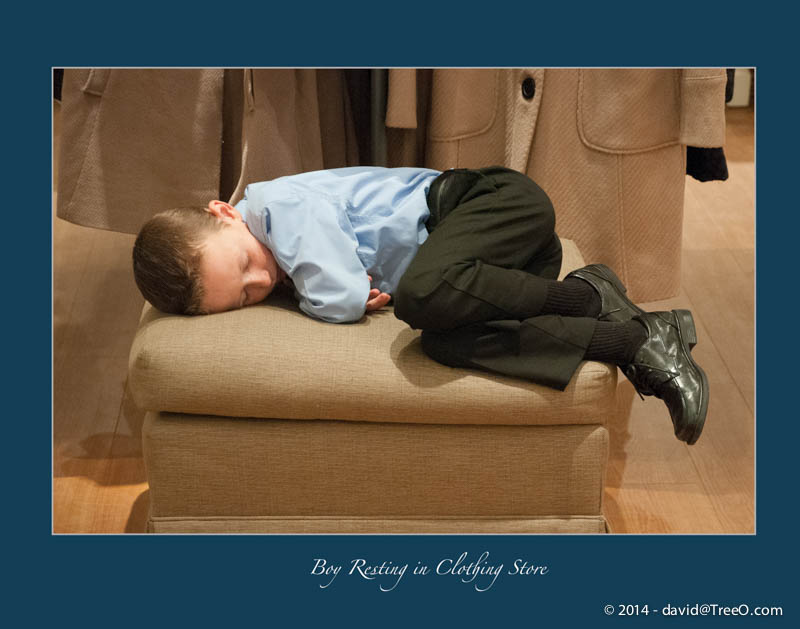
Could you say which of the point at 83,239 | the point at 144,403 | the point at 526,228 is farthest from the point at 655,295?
the point at 83,239

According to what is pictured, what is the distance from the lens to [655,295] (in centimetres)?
218

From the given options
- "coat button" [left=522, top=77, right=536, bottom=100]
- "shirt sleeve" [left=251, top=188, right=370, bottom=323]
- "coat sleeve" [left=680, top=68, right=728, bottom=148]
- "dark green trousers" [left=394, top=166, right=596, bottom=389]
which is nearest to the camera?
"dark green trousers" [left=394, top=166, right=596, bottom=389]

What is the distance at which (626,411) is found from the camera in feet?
7.35

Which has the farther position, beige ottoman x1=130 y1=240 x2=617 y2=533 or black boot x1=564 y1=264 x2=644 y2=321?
black boot x1=564 y1=264 x2=644 y2=321

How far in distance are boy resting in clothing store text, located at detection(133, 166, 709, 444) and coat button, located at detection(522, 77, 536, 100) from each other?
34 cm

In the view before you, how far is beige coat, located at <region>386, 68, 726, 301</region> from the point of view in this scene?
6.51 feet

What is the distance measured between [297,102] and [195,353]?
68cm

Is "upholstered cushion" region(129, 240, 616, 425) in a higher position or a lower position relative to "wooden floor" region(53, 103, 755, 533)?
higher

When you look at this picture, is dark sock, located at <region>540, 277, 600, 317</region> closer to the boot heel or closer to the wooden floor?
the boot heel

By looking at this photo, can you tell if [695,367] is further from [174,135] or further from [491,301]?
[174,135]

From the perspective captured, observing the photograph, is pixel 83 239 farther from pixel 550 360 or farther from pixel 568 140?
pixel 550 360

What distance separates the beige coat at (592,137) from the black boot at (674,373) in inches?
18.3

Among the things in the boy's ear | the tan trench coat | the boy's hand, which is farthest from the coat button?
the boy's ear

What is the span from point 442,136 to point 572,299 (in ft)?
2.04
